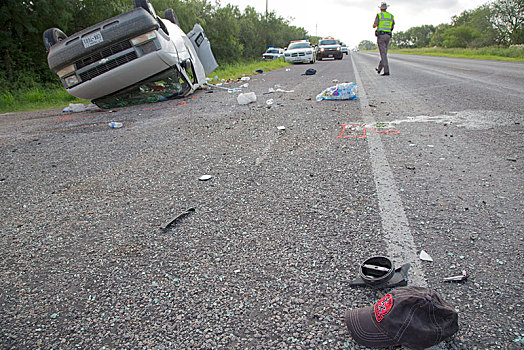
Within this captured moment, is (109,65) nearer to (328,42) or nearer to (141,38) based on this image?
(141,38)

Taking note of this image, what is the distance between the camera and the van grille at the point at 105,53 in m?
6.46

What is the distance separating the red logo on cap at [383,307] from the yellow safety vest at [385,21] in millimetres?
11024

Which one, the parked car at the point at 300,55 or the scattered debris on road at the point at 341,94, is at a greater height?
the scattered debris on road at the point at 341,94

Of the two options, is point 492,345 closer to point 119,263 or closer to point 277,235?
point 277,235

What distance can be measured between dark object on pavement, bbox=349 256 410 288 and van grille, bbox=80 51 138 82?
20.6 ft

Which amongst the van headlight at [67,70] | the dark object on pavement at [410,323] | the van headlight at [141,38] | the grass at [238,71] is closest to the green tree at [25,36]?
the grass at [238,71]

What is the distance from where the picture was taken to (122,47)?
650 cm

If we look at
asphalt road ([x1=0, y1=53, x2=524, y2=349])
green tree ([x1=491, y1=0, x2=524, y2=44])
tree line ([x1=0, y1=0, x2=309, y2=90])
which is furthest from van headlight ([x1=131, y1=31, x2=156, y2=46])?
green tree ([x1=491, y1=0, x2=524, y2=44])

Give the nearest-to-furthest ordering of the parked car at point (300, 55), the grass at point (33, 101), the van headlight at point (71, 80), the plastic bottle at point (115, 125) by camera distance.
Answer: the plastic bottle at point (115, 125) < the van headlight at point (71, 80) < the grass at point (33, 101) < the parked car at point (300, 55)

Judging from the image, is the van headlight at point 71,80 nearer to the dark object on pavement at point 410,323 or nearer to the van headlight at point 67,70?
the van headlight at point 67,70

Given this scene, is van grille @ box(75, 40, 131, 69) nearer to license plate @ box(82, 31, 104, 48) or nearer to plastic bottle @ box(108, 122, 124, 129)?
license plate @ box(82, 31, 104, 48)

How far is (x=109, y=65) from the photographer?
21.4 ft

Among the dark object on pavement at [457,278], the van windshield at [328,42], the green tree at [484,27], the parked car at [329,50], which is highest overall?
the dark object on pavement at [457,278]

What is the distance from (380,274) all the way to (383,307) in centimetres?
31
